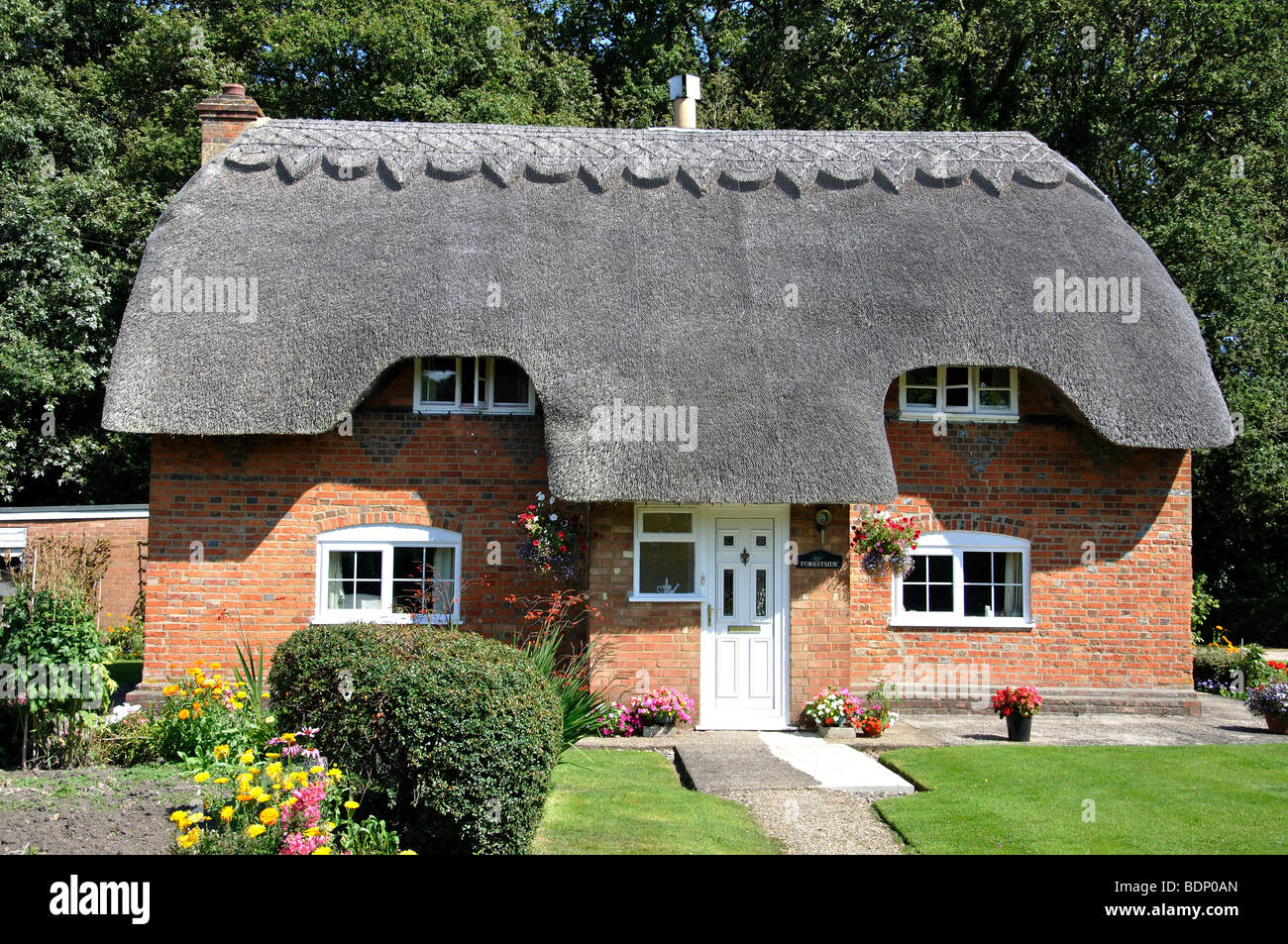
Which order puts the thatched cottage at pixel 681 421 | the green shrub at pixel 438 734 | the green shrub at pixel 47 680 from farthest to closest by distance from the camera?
the thatched cottage at pixel 681 421 < the green shrub at pixel 47 680 < the green shrub at pixel 438 734

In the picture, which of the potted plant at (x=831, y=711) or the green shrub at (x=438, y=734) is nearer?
the green shrub at (x=438, y=734)

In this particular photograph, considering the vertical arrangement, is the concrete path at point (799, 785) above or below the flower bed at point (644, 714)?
below

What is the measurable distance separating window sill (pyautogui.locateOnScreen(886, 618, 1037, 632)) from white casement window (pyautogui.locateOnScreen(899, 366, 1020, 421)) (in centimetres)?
248

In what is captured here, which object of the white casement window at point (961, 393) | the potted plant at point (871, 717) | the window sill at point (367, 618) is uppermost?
the white casement window at point (961, 393)

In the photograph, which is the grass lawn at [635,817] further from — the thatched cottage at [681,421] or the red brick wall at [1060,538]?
the red brick wall at [1060,538]

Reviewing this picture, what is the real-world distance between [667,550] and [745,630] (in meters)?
1.26

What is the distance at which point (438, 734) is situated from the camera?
657 cm

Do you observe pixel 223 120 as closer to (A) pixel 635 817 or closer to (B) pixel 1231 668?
(A) pixel 635 817

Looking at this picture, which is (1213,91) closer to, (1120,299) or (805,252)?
(1120,299)

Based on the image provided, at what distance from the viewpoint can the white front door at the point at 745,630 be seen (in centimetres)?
1142

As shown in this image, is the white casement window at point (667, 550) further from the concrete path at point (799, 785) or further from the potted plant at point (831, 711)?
the potted plant at point (831, 711)

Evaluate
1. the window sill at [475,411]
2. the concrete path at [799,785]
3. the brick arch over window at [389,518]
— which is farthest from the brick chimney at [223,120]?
the concrete path at [799,785]

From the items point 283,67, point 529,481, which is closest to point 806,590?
point 529,481

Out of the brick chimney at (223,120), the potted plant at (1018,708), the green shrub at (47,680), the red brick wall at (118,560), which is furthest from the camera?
the red brick wall at (118,560)
